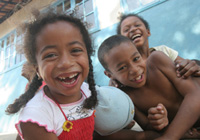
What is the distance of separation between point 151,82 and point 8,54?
18.4ft

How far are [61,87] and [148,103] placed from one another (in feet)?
2.05

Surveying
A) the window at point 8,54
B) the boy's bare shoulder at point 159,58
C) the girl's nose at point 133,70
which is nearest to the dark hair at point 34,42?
the girl's nose at point 133,70

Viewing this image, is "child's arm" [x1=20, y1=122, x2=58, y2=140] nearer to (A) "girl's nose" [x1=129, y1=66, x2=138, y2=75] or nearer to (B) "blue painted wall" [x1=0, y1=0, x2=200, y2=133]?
(A) "girl's nose" [x1=129, y1=66, x2=138, y2=75]

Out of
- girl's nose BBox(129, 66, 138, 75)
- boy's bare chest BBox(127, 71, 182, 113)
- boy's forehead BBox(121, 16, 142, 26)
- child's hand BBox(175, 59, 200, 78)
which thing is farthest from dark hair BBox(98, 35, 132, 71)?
boy's forehead BBox(121, 16, 142, 26)

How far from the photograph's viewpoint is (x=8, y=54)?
5.57 m

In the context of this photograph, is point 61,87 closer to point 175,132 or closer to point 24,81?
point 175,132

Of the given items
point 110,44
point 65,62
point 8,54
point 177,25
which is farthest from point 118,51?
point 8,54

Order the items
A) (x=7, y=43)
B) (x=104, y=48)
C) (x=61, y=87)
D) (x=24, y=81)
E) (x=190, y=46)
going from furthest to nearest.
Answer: (x=7, y=43) → (x=24, y=81) → (x=190, y=46) → (x=104, y=48) → (x=61, y=87)

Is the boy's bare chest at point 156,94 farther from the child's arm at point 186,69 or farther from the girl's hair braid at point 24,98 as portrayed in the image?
the girl's hair braid at point 24,98

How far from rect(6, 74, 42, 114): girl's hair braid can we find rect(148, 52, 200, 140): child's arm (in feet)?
2.55

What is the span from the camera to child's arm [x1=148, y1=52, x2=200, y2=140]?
0.90m

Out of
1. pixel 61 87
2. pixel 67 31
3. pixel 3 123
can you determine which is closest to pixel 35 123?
pixel 61 87

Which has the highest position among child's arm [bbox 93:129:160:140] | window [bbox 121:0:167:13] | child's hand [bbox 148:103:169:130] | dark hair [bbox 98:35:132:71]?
window [bbox 121:0:167:13]

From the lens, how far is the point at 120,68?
3.98ft
